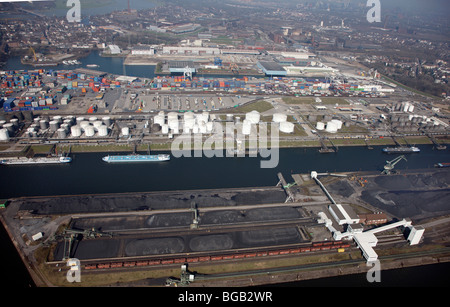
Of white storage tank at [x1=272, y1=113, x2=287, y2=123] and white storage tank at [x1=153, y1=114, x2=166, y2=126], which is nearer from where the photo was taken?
white storage tank at [x1=153, y1=114, x2=166, y2=126]

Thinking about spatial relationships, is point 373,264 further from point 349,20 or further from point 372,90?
point 349,20

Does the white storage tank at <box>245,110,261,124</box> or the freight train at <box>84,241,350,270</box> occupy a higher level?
the white storage tank at <box>245,110,261,124</box>

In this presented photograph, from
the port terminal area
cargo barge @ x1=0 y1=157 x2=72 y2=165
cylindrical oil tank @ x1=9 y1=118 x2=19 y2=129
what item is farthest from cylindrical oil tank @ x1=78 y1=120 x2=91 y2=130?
the port terminal area

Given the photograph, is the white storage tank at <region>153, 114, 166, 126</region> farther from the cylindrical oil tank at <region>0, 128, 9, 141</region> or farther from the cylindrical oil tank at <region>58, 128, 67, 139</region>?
the cylindrical oil tank at <region>0, 128, 9, 141</region>

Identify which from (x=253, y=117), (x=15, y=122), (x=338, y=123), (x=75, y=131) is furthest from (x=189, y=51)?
(x=338, y=123)

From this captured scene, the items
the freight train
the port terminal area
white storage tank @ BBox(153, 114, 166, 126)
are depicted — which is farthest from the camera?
white storage tank @ BBox(153, 114, 166, 126)

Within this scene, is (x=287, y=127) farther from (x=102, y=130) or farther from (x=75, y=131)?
(x=75, y=131)

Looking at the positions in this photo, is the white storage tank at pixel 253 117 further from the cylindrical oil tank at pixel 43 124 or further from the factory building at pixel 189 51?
the factory building at pixel 189 51
